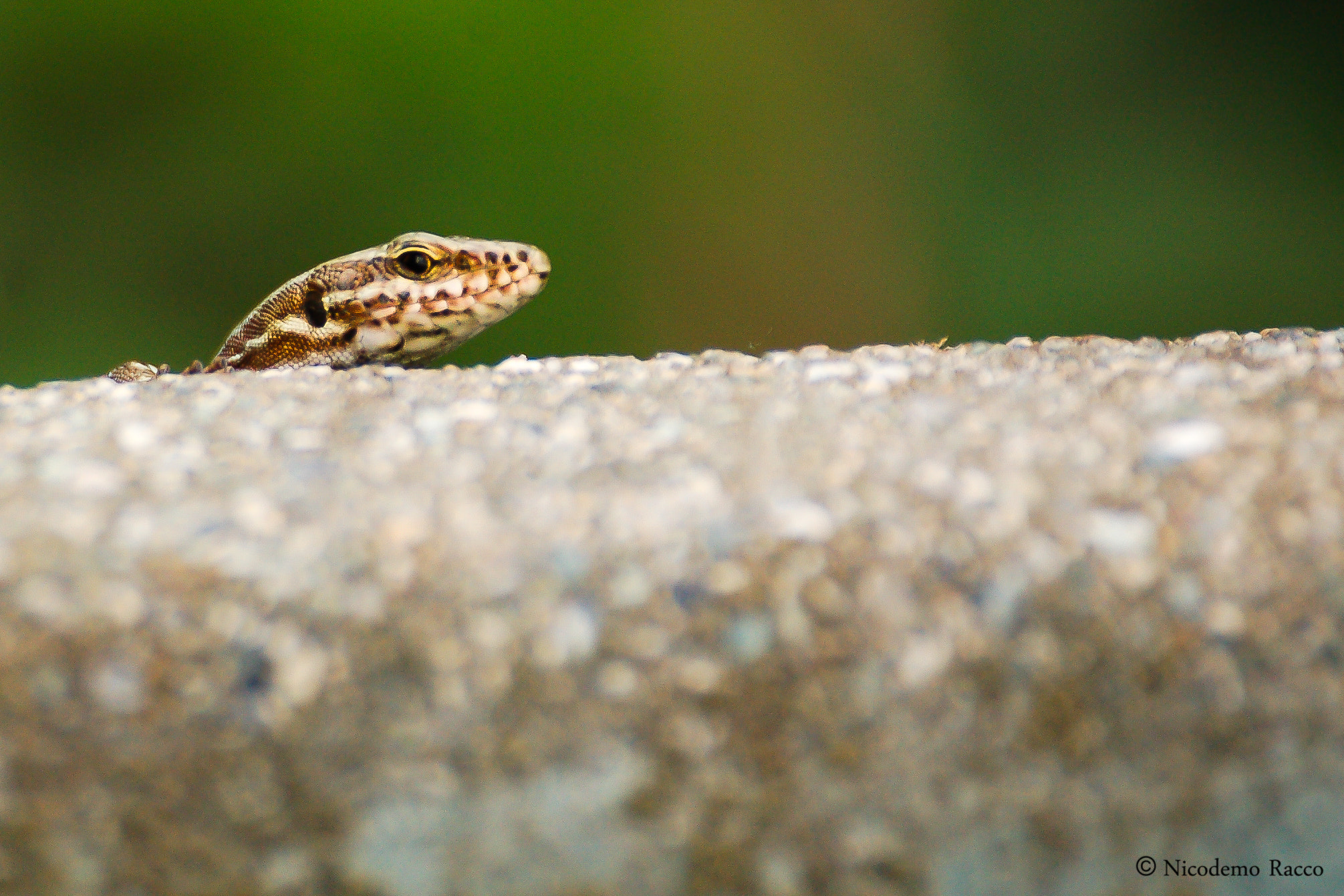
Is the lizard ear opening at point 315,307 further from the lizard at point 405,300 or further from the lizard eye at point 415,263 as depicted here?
the lizard eye at point 415,263

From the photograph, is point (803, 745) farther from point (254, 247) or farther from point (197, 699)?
point (254, 247)

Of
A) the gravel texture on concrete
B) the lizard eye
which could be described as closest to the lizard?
the lizard eye

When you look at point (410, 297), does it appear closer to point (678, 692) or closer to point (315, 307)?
point (315, 307)

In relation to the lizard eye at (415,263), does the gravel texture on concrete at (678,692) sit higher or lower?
lower

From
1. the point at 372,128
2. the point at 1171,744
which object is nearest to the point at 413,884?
the point at 1171,744

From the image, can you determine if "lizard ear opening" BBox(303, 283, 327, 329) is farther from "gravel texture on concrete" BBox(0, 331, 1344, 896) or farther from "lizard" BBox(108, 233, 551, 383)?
"gravel texture on concrete" BBox(0, 331, 1344, 896)

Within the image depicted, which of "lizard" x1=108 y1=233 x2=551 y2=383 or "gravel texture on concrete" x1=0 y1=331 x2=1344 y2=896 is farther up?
"lizard" x1=108 y1=233 x2=551 y2=383

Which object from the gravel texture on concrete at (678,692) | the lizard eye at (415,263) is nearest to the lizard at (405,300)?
the lizard eye at (415,263)

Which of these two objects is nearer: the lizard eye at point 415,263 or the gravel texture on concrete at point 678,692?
the gravel texture on concrete at point 678,692

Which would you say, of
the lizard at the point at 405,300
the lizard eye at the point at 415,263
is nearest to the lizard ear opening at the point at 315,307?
the lizard at the point at 405,300
